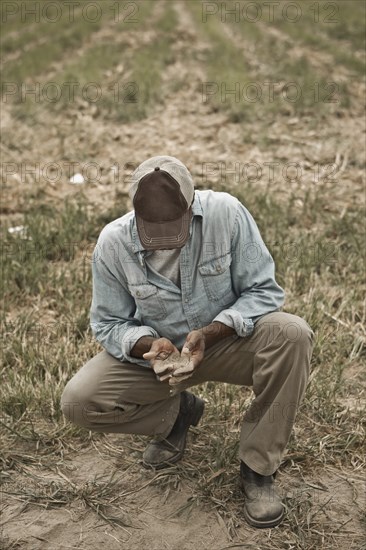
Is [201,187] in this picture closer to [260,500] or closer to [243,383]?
[243,383]

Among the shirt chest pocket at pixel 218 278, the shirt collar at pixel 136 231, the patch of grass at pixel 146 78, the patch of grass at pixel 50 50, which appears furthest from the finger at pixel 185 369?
the patch of grass at pixel 50 50

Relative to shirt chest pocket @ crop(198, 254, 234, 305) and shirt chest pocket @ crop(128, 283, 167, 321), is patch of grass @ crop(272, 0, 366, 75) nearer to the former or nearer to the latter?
shirt chest pocket @ crop(198, 254, 234, 305)

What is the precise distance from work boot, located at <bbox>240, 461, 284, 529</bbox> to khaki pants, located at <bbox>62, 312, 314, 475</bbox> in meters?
0.07

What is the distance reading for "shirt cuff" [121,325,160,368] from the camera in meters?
2.90

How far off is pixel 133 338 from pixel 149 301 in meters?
0.17

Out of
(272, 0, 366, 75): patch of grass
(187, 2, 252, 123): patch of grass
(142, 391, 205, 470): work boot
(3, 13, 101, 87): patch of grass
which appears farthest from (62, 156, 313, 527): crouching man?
(272, 0, 366, 75): patch of grass

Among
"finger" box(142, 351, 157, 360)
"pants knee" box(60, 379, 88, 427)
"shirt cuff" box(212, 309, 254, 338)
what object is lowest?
"pants knee" box(60, 379, 88, 427)

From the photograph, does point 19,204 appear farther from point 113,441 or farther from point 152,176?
point 152,176

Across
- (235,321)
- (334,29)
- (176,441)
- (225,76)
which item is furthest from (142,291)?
(334,29)

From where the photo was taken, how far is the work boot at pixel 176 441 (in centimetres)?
325

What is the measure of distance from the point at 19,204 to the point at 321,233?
7.84ft

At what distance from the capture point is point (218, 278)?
9.67 feet

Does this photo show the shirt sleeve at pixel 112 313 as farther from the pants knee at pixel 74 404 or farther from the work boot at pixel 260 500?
the work boot at pixel 260 500

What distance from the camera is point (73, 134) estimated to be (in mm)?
7645
